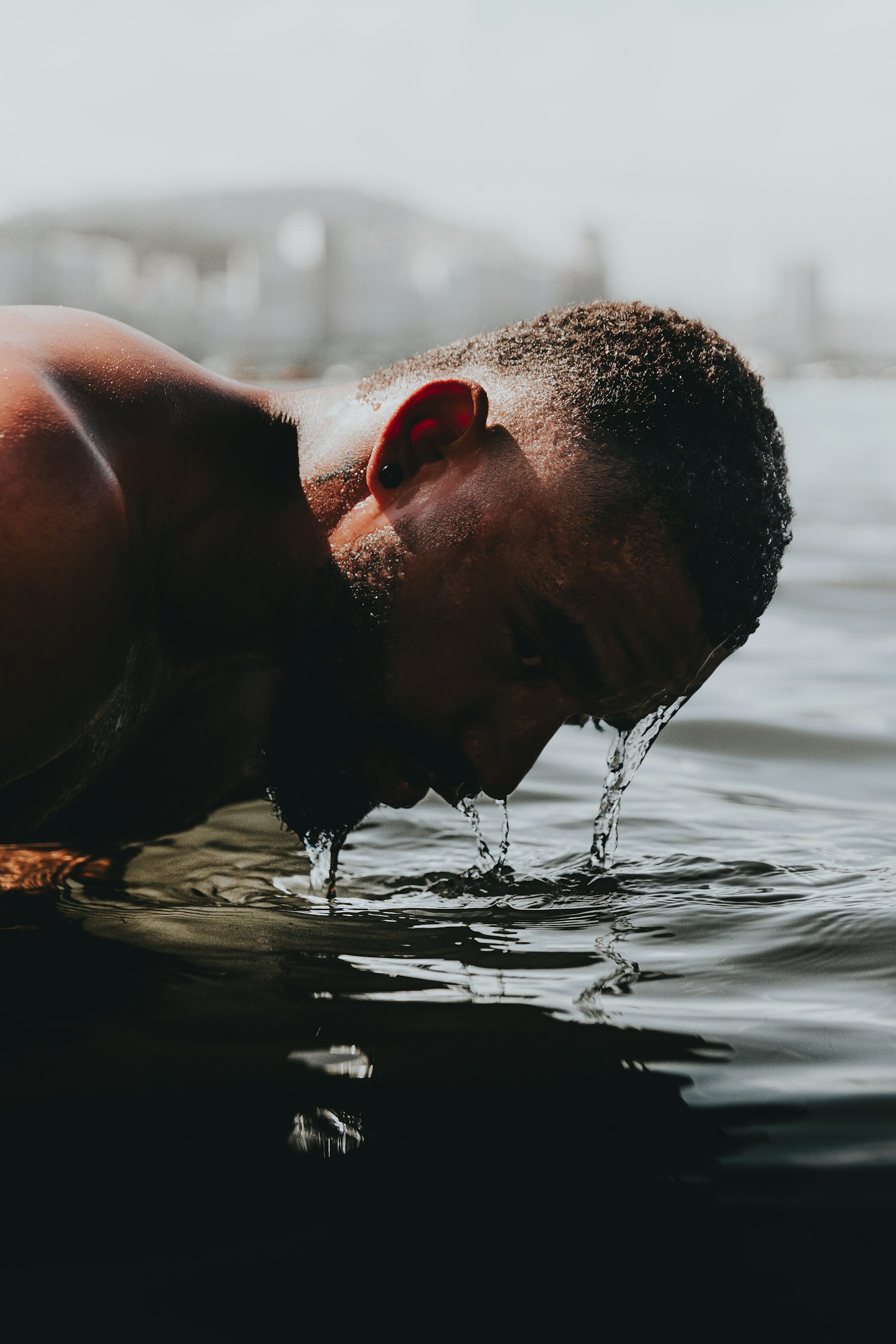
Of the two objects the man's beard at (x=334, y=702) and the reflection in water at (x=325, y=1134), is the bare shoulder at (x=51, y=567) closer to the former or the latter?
the man's beard at (x=334, y=702)

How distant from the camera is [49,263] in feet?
218

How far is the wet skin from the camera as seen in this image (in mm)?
1929

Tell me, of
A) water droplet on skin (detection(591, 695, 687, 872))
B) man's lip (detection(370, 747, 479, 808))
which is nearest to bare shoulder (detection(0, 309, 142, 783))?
man's lip (detection(370, 747, 479, 808))

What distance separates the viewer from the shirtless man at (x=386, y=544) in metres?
1.97

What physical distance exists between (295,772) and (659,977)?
2.71 feet

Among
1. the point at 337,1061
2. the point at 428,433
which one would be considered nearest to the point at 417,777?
the point at 428,433

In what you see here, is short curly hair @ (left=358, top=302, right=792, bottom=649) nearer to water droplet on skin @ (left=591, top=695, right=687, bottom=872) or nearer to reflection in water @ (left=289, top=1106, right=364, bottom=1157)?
water droplet on skin @ (left=591, top=695, right=687, bottom=872)

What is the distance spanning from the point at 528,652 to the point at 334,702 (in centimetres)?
43

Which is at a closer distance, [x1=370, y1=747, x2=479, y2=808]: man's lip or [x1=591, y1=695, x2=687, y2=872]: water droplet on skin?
[x1=370, y1=747, x2=479, y2=808]: man's lip

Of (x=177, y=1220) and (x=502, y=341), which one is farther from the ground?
(x=502, y=341)

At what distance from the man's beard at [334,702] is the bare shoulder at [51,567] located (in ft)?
1.38

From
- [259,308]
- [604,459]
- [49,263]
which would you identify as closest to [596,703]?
[604,459]

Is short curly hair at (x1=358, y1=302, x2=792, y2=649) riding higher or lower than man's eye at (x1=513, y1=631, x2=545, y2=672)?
higher

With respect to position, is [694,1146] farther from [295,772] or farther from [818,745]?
[818,745]
